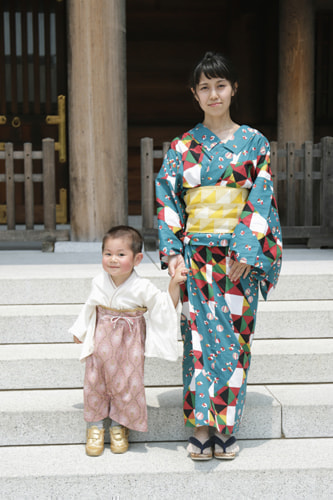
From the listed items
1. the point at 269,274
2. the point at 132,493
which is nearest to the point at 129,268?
the point at 269,274

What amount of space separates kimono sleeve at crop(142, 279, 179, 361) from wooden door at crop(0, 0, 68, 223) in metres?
4.54

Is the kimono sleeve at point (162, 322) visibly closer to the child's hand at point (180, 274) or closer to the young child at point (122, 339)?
the young child at point (122, 339)

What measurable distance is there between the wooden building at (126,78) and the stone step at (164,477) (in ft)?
9.44

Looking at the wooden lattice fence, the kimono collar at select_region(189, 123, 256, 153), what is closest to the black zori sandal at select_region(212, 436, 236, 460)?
the kimono collar at select_region(189, 123, 256, 153)

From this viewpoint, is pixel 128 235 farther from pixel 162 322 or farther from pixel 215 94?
pixel 215 94

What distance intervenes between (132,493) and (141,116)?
19.4ft

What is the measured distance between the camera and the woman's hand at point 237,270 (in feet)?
8.13

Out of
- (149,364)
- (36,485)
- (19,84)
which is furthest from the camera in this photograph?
(19,84)

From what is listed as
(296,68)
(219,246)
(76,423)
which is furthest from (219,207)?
(296,68)

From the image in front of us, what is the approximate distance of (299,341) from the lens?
3391 millimetres

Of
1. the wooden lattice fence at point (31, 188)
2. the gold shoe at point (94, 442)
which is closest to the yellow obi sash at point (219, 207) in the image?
the gold shoe at point (94, 442)

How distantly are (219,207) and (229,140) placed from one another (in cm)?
29

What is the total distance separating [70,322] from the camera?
3.39m

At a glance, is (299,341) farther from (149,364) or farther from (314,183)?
(314,183)
